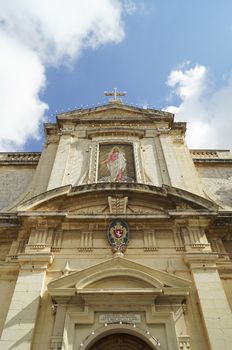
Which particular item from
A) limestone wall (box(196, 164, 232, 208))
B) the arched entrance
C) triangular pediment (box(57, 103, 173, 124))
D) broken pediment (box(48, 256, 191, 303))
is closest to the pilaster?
broken pediment (box(48, 256, 191, 303))

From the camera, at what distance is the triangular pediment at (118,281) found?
8570 millimetres

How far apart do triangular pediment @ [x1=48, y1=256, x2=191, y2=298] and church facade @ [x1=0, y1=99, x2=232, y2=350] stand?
0.03 meters

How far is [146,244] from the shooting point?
1017cm

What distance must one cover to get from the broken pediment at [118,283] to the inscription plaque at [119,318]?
35 cm

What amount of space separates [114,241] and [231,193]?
5.66 metres

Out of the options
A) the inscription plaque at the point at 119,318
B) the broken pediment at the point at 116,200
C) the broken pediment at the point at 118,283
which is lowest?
the inscription plaque at the point at 119,318

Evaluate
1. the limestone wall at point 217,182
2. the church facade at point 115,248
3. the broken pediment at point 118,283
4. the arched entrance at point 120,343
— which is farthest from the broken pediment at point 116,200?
the arched entrance at point 120,343

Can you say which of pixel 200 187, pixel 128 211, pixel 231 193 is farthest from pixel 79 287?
pixel 231 193

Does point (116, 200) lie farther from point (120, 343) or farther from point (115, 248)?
point (120, 343)

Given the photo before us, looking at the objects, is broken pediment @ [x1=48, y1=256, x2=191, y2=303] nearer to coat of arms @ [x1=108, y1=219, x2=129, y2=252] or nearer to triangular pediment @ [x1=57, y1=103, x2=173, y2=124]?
coat of arms @ [x1=108, y1=219, x2=129, y2=252]

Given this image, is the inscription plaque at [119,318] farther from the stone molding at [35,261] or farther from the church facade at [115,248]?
the stone molding at [35,261]

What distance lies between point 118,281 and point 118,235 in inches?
59.6

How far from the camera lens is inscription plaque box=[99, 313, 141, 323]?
27.2 ft

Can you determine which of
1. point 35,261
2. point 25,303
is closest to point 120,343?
point 25,303
